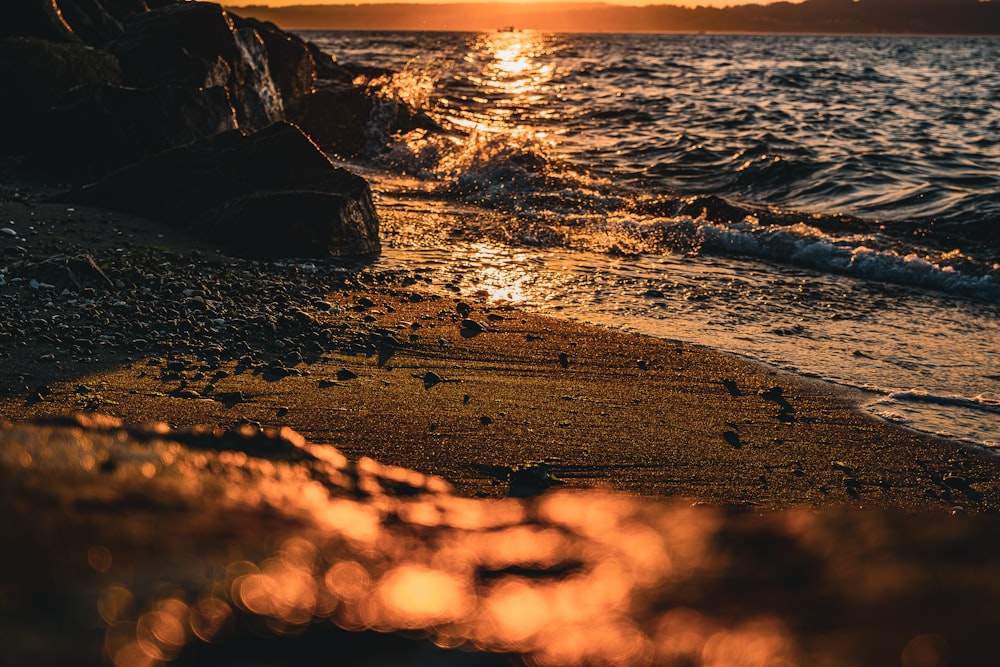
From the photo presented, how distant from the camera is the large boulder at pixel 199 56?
12531 mm

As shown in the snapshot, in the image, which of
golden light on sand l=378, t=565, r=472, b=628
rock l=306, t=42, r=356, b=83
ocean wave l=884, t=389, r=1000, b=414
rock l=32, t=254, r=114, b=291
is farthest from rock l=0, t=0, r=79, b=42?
golden light on sand l=378, t=565, r=472, b=628

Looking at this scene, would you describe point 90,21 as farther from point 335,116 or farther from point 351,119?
point 351,119

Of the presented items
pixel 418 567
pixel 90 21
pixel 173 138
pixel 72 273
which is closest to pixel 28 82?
pixel 173 138

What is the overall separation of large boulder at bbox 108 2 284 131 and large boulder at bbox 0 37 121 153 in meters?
1.13

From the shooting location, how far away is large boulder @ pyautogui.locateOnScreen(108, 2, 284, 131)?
12.5 meters

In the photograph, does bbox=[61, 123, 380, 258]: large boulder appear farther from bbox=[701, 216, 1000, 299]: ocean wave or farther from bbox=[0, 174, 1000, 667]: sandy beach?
bbox=[701, 216, 1000, 299]: ocean wave

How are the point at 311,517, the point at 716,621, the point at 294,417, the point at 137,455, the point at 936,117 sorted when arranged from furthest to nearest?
the point at 936,117, the point at 294,417, the point at 137,455, the point at 311,517, the point at 716,621

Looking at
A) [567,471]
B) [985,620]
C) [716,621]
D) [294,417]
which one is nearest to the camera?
[985,620]

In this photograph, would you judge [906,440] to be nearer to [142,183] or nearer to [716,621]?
[716,621]

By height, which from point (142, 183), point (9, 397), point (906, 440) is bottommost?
point (906, 440)

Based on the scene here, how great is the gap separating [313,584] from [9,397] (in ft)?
11.8

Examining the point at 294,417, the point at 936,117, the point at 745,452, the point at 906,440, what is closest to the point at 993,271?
the point at 906,440

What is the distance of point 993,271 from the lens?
903 centimetres

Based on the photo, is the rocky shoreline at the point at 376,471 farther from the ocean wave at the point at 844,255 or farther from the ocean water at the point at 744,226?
the ocean wave at the point at 844,255
